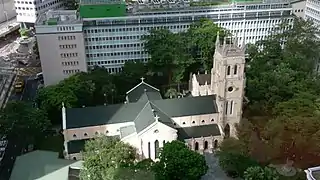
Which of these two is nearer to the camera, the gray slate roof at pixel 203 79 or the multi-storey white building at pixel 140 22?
the gray slate roof at pixel 203 79

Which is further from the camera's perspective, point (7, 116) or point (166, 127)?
point (7, 116)

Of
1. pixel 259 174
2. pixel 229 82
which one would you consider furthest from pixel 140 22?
pixel 259 174

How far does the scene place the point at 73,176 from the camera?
55656 mm

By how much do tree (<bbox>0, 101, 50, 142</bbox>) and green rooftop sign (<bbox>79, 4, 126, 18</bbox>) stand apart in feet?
105

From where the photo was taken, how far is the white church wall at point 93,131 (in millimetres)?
61125

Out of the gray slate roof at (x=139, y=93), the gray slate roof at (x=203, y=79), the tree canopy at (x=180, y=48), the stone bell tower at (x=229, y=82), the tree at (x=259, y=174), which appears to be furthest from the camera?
the tree canopy at (x=180, y=48)

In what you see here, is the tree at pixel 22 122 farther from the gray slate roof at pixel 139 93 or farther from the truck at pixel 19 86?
the truck at pixel 19 86

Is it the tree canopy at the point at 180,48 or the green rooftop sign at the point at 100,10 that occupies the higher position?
the green rooftop sign at the point at 100,10

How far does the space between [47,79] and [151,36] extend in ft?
87.1

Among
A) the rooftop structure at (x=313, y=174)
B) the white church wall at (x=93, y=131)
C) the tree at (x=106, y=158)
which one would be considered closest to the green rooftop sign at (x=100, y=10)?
the white church wall at (x=93, y=131)

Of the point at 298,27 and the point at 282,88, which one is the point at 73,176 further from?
the point at 298,27

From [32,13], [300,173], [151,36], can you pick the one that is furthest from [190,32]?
[32,13]

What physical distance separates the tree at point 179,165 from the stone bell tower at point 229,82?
474 inches

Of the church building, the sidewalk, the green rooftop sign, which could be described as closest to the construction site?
the sidewalk
